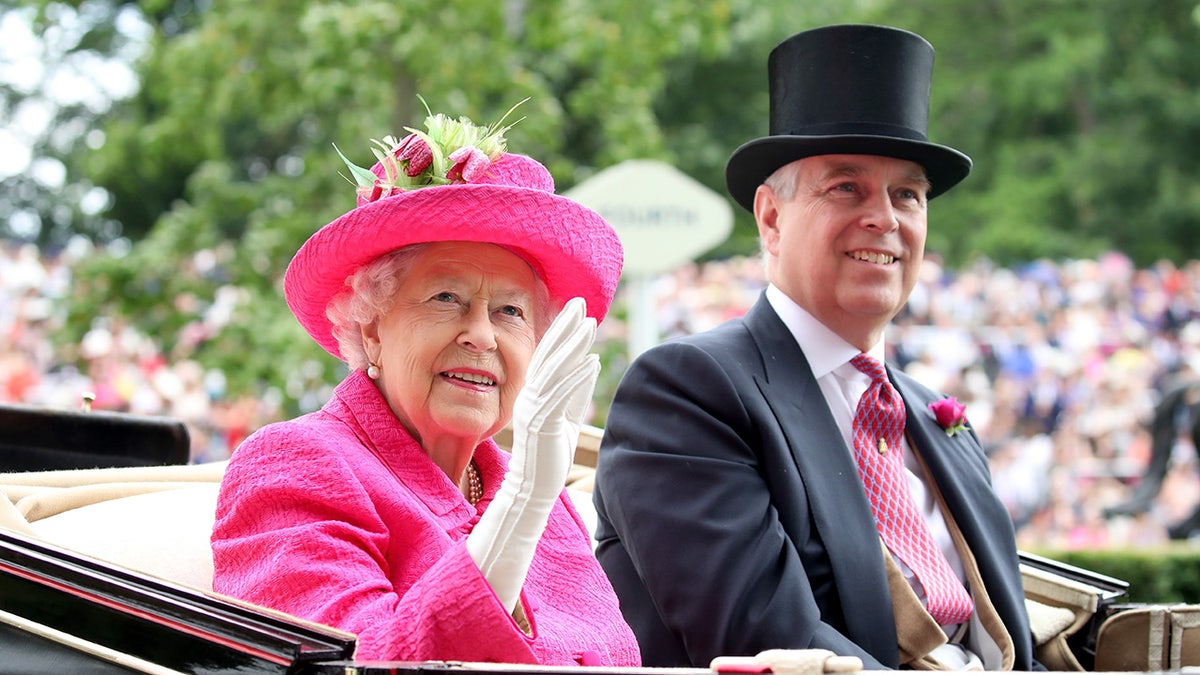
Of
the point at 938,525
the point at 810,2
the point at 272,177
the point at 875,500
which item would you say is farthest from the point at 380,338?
the point at 810,2

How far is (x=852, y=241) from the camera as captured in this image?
296 centimetres

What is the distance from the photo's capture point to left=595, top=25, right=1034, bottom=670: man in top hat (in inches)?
102

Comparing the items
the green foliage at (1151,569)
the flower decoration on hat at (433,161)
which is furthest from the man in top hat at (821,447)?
the green foliage at (1151,569)

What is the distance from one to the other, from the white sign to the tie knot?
4.09m

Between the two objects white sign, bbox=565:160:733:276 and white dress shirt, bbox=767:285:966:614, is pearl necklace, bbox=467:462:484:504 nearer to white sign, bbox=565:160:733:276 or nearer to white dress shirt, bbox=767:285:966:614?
white dress shirt, bbox=767:285:966:614

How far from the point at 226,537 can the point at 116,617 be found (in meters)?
0.25

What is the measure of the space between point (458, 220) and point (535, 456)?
1.54 ft

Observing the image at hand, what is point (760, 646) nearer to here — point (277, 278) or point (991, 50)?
point (277, 278)

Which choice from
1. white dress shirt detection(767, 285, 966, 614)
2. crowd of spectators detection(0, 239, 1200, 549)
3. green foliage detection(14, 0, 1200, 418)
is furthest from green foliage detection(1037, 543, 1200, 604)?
white dress shirt detection(767, 285, 966, 614)

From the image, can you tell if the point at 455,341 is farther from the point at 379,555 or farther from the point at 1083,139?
the point at 1083,139

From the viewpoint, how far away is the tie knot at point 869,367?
296 centimetres

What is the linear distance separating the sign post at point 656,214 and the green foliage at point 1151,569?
7.63 ft

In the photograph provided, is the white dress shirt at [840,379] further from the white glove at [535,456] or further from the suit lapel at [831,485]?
the white glove at [535,456]

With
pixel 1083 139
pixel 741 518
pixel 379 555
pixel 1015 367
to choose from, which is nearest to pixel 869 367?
pixel 741 518
